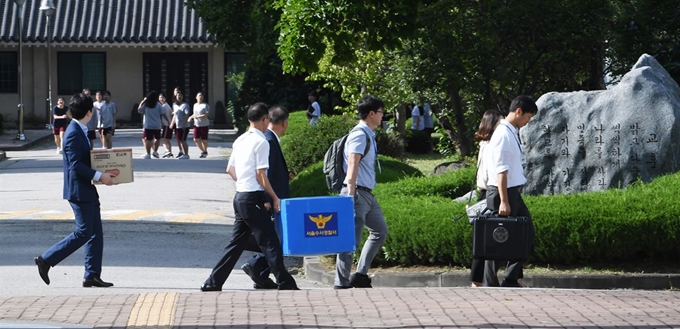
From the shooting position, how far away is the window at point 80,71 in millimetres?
46406

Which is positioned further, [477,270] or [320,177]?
[320,177]

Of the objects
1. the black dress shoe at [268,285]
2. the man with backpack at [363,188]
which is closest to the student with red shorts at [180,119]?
the black dress shoe at [268,285]

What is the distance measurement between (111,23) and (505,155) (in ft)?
121

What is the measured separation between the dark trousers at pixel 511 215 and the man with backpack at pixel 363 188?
101 cm

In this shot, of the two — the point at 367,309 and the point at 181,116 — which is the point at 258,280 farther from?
the point at 181,116

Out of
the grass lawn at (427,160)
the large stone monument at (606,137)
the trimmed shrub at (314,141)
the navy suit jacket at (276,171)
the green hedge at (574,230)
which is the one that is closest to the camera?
the navy suit jacket at (276,171)

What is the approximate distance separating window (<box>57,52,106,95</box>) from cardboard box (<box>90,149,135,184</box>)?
35956mm

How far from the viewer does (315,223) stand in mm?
10188

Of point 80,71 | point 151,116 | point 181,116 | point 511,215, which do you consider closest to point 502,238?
point 511,215

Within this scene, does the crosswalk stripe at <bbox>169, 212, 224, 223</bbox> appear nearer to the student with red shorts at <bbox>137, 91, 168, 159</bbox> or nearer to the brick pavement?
the brick pavement

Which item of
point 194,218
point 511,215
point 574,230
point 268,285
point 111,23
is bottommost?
point 194,218

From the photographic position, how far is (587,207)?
463 inches

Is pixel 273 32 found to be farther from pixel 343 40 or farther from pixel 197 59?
pixel 197 59

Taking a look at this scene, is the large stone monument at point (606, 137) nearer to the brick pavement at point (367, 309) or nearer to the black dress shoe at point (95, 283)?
the brick pavement at point (367, 309)
